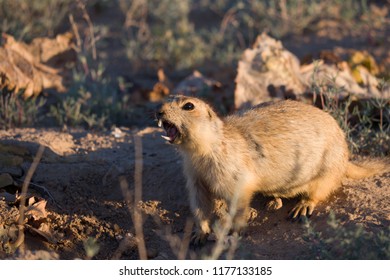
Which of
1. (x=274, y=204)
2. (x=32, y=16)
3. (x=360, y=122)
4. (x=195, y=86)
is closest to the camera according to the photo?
(x=274, y=204)

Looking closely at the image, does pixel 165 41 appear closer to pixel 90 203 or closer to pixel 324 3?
pixel 324 3

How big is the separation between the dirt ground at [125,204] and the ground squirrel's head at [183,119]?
914 millimetres

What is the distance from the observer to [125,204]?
5797 millimetres

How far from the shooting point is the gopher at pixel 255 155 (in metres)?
4.96

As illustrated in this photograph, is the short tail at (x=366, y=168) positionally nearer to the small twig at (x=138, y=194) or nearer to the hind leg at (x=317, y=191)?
the hind leg at (x=317, y=191)

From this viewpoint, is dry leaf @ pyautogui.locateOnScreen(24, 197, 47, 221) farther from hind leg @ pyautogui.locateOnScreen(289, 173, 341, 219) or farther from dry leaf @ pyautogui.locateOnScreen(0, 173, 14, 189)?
hind leg @ pyautogui.locateOnScreen(289, 173, 341, 219)

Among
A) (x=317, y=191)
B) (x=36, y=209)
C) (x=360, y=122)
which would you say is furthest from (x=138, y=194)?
(x=360, y=122)

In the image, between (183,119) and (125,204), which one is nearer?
(183,119)

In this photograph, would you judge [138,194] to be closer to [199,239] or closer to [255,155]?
[199,239]

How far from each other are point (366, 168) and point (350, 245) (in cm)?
167

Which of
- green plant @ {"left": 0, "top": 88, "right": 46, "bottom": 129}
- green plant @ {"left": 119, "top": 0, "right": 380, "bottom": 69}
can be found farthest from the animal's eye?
green plant @ {"left": 119, "top": 0, "right": 380, "bottom": 69}

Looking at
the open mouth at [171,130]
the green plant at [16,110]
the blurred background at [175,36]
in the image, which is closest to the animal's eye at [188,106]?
the open mouth at [171,130]

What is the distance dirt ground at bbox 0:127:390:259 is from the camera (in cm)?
495

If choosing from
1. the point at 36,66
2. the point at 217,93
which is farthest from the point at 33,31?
the point at 217,93
